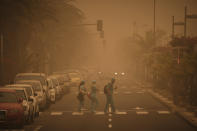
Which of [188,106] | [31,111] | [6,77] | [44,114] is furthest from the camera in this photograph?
[6,77]

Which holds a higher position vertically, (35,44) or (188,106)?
(35,44)

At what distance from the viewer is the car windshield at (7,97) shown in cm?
2133

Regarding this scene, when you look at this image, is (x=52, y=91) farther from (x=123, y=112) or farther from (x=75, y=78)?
(x=75, y=78)

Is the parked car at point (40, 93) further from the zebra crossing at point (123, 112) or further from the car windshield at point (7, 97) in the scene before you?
the car windshield at point (7, 97)

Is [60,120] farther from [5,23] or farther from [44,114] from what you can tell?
[5,23]

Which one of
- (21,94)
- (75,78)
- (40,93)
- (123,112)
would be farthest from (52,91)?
(75,78)

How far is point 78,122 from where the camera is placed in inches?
912

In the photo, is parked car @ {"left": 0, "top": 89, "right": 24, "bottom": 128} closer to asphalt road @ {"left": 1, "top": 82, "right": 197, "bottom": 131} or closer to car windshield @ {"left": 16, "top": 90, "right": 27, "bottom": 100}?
asphalt road @ {"left": 1, "top": 82, "right": 197, "bottom": 131}

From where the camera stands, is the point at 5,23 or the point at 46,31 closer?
the point at 5,23

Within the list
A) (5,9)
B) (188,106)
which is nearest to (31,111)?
(188,106)

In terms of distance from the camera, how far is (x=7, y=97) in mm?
21531

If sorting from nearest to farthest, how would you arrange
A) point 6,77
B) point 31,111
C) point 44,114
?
point 31,111 → point 44,114 → point 6,77

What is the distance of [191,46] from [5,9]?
42.4 ft

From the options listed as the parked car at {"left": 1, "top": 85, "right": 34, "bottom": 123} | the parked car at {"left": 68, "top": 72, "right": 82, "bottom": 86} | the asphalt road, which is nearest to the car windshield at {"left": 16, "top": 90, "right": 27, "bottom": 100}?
the parked car at {"left": 1, "top": 85, "right": 34, "bottom": 123}
